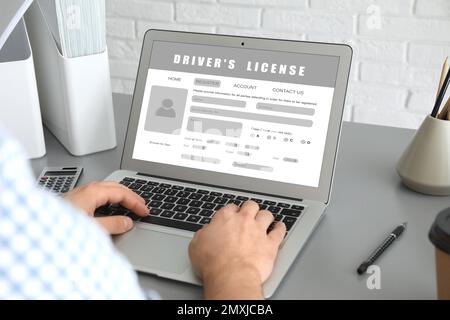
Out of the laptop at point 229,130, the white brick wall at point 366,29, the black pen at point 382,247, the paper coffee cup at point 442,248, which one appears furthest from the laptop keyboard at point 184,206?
the white brick wall at point 366,29

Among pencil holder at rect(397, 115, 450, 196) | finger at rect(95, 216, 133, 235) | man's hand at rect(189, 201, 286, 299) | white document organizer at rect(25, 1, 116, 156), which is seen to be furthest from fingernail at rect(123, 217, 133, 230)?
pencil holder at rect(397, 115, 450, 196)

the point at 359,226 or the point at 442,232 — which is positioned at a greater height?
the point at 442,232

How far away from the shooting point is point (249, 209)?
77cm

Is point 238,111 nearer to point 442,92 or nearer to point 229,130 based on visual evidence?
point 229,130

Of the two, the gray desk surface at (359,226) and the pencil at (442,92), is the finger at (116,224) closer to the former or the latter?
the gray desk surface at (359,226)

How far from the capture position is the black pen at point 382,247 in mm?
731

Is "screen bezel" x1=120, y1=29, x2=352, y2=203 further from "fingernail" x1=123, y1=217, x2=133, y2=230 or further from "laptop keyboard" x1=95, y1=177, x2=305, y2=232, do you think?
"fingernail" x1=123, y1=217, x2=133, y2=230

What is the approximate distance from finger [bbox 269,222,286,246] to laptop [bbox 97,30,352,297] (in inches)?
0.8

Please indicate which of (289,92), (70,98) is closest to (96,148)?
(70,98)

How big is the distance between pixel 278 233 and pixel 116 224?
21 cm

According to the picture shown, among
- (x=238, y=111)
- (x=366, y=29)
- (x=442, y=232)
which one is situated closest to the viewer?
(x=442, y=232)

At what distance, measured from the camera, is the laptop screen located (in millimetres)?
877

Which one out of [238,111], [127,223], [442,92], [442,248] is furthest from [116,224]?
[442,92]
